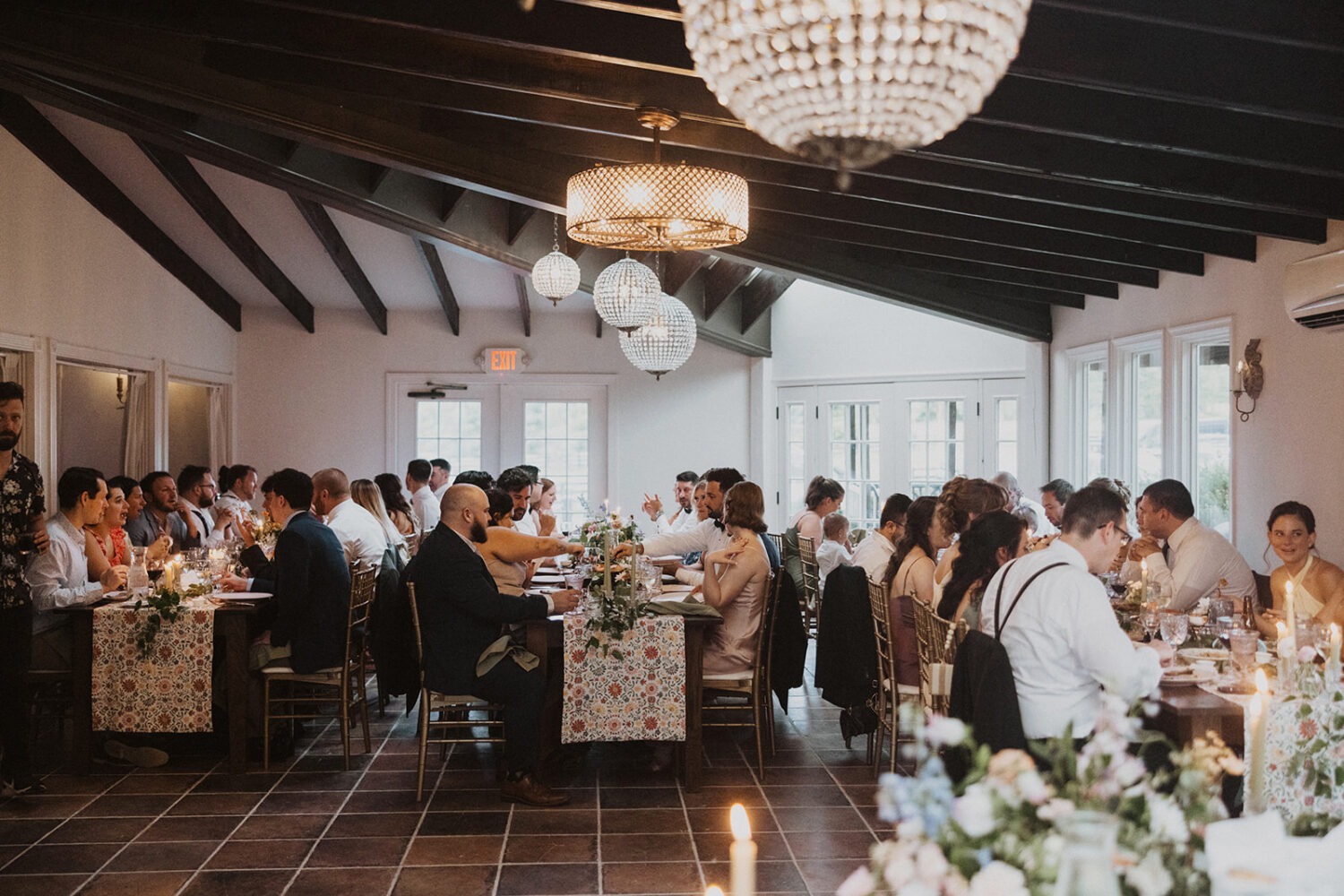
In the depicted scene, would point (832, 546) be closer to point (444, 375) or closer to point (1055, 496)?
point (1055, 496)

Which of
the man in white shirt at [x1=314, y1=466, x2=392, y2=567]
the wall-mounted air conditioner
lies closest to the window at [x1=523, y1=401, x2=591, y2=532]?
the man in white shirt at [x1=314, y1=466, x2=392, y2=567]

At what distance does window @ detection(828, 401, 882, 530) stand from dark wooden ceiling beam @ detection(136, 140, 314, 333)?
5.66m

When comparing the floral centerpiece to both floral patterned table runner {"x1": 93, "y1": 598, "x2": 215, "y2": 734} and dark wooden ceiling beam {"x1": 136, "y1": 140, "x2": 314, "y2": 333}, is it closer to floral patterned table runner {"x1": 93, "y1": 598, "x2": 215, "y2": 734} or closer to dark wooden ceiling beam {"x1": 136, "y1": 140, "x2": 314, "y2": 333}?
floral patterned table runner {"x1": 93, "y1": 598, "x2": 215, "y2": 734}

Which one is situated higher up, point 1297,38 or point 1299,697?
point 1297,38

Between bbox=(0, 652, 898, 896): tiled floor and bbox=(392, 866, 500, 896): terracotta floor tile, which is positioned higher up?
bbox=(0, 652, 898, 896): tiled floor

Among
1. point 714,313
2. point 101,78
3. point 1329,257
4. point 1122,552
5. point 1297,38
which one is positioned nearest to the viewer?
point 1297,38

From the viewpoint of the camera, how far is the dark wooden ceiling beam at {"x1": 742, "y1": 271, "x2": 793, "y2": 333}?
37.2ft

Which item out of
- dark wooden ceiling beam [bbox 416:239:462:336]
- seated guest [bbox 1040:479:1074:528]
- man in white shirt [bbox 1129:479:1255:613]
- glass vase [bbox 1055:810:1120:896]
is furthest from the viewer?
dark wooden ceiling beam [bbox 416:239:462:336]

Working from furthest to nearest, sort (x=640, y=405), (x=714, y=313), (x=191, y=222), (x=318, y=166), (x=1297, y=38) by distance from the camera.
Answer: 1. (x=640, y=405)
2. (x=714, y=313)
3. (x=191, y=222)
4. (x=318, y=166)
5. (x=1297, y=38)

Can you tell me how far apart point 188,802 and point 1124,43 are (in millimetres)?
4973

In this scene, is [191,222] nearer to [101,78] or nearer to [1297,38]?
[101,78]

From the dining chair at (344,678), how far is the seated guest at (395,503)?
93.7 inches

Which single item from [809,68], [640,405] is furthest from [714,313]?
[809,68]

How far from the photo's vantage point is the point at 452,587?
5.01 metres
